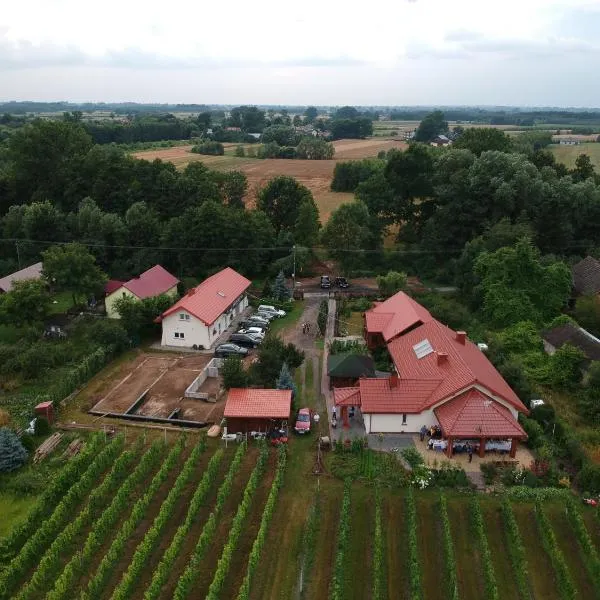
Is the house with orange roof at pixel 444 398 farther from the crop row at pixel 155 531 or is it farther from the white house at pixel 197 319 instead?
Result: the white house at pixel 197 319

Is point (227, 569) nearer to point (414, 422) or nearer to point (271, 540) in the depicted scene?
point (271, 540)

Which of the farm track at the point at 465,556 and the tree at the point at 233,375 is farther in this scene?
the tree at the point at 233,375

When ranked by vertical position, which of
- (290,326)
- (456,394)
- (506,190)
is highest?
(506,190)

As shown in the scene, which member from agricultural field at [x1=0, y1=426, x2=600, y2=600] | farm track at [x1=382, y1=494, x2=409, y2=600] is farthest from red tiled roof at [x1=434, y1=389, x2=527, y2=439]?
farm track at [x1=382, y1=494, x2=409, y2=600]

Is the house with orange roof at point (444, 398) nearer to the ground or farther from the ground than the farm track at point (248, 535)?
farther from the ground

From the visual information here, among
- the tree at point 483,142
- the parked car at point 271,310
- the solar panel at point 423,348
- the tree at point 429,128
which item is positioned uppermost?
the tree at point 483,142

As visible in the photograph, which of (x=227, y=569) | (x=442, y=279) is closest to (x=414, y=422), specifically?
(x=227, y=569)

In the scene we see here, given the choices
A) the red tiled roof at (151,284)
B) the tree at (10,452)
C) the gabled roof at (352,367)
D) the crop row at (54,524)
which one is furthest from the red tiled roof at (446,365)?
the red tiled roof at (151,284)

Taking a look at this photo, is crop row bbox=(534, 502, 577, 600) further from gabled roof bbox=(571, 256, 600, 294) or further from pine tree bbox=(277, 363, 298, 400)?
gabled roof bbox=(571, 256, 600, 294)
